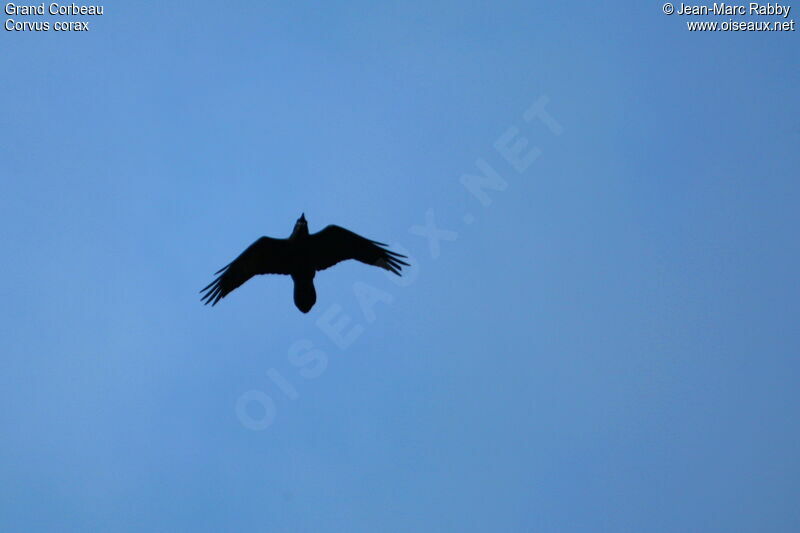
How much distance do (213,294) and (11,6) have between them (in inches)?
353

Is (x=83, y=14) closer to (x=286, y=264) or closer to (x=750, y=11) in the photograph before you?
(x=286, y=264)

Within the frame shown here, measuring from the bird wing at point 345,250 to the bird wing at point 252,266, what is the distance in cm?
64

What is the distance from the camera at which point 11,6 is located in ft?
88.6

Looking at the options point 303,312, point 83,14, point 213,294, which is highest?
point 83,14

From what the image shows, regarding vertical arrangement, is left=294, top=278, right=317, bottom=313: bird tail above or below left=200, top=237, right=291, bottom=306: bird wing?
below

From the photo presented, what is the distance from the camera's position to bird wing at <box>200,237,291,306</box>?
2375 centimetres

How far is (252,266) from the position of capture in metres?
24.2

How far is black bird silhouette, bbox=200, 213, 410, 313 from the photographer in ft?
77.5

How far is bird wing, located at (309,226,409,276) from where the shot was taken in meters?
23.9

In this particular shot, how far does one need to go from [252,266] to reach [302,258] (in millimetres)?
1166

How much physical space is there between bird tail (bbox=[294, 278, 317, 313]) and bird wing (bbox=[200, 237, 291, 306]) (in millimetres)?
639

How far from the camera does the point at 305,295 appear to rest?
23344 millimetres

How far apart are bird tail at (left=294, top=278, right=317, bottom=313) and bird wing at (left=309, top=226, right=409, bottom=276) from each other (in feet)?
2.12

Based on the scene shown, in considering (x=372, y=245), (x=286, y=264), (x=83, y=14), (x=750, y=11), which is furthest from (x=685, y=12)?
(x=83, y=14)
